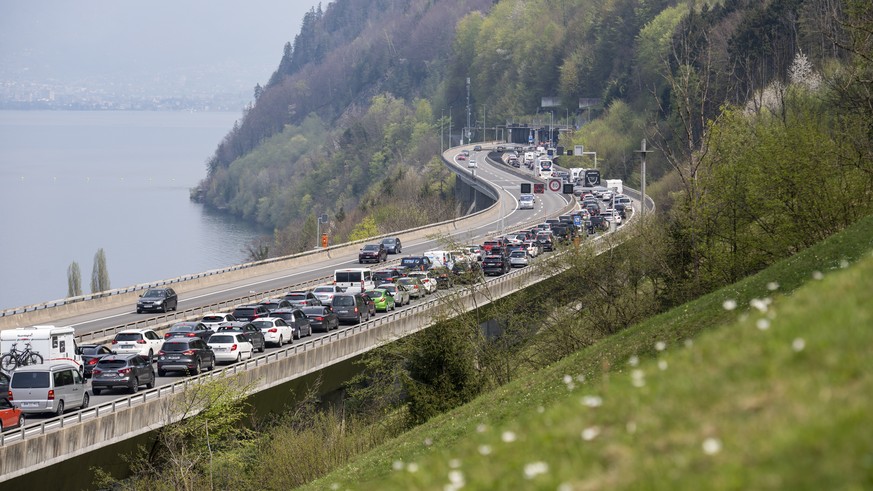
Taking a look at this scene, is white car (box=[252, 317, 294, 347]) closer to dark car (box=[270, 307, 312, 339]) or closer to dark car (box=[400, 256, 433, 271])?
dark car (box=[270, 307, 312, 339])

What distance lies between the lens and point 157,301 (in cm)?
5500

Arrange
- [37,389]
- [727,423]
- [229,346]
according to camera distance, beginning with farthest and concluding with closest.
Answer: [229,346] → [37,389] → [727,423]

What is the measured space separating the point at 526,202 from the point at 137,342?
265 feet

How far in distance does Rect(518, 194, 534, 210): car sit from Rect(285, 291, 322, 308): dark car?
216 ft

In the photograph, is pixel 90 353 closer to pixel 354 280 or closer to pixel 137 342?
pixel 137 342

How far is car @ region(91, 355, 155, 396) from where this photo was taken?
34438 millimetres

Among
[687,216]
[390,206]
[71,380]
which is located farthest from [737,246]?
[390,206]

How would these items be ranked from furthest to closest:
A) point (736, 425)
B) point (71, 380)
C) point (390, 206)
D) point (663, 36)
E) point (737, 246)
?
point (663, 36)
point (390, 206)
point (737, 246)
point (71, 380)
point (736, 425)

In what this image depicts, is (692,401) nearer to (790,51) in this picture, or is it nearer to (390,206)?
(790,51)

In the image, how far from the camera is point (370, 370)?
45.0 meters

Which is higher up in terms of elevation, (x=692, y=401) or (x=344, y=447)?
(x=692, y=401)

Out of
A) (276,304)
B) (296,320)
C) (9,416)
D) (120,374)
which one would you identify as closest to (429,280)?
(276,304)

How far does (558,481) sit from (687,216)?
36.7m

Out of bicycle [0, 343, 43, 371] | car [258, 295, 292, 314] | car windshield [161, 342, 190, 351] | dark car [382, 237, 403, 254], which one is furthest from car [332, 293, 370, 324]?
dark car [382, 237, 403, 254]
